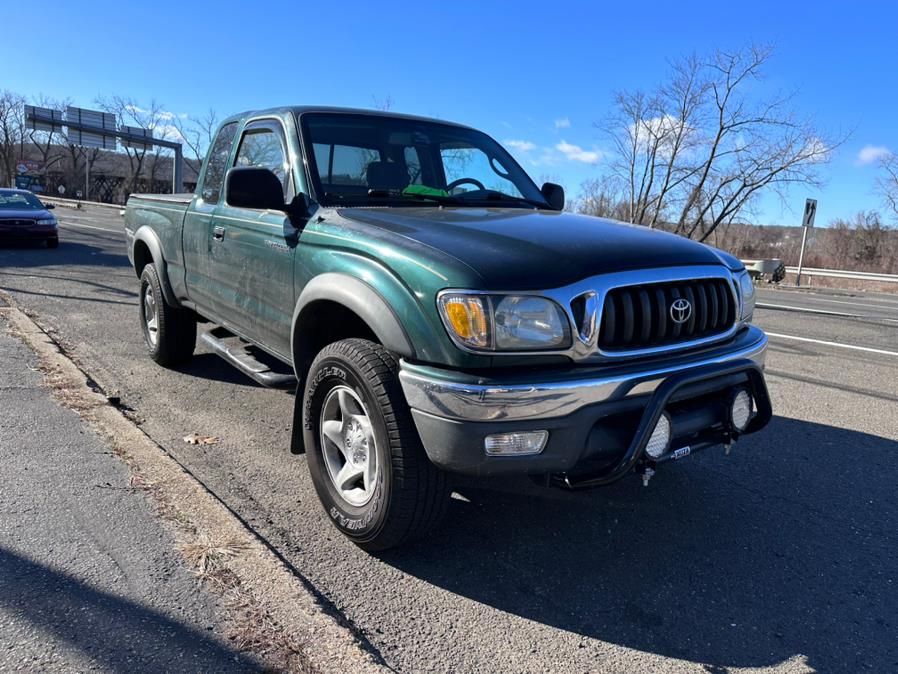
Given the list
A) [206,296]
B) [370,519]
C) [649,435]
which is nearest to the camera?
[649,435]

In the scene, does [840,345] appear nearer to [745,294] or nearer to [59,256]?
[745,294]

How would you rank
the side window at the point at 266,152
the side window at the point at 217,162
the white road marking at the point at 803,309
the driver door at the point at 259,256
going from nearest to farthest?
the driver door at the point at 259,256 < the side window at the point at 266,152 < the side window at the point at 217,162 < the white road marking at the point at 803,309

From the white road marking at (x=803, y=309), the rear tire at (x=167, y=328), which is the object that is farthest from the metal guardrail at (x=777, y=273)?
the rear tire at (x=167, y=328)

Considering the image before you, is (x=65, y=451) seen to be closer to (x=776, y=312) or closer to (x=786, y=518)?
(x=786, y=518)

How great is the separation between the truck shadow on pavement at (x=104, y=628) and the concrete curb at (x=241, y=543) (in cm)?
22

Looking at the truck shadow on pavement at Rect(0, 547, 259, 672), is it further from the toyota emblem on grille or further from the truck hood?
the toyota emblem on grille

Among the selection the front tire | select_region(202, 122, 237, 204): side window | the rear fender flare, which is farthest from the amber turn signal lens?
the rear fender flare

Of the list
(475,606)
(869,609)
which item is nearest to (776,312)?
(869,609)

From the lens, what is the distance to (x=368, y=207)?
3496 mm

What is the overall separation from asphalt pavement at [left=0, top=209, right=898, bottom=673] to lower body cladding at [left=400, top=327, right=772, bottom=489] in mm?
502

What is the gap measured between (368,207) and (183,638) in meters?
2.15

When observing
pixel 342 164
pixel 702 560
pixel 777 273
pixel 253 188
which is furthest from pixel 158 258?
pixel 777 273

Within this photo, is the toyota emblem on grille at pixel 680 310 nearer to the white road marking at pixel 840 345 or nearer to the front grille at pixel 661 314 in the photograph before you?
the front grille at pixel 661 314

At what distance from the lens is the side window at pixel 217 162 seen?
4.67 m
